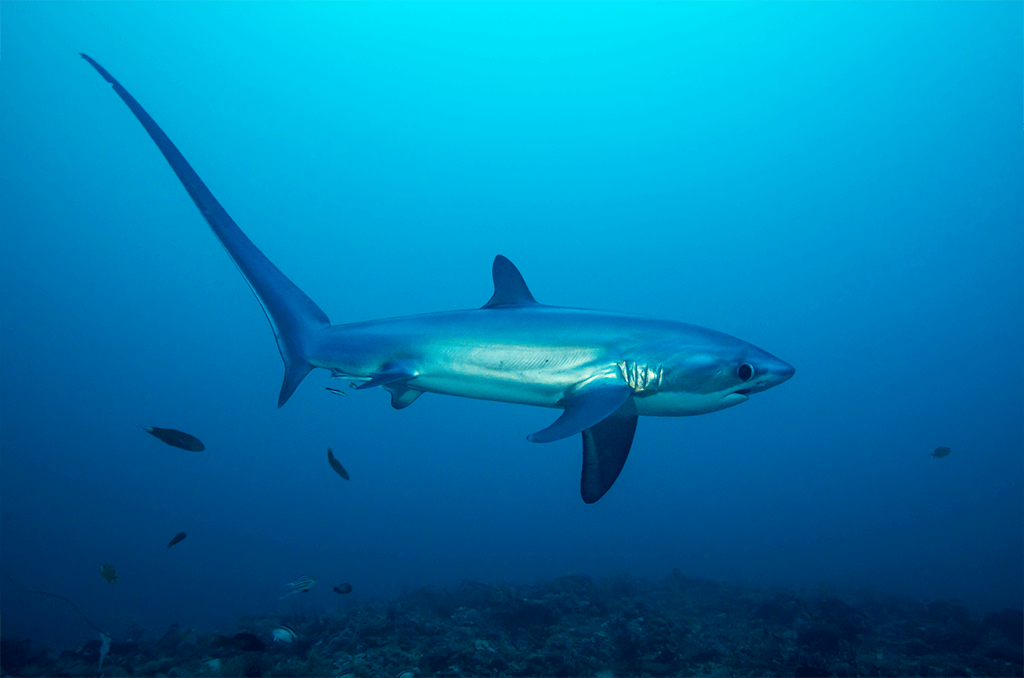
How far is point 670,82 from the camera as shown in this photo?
1751 inches

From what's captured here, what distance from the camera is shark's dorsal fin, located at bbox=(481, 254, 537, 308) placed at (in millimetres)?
3523

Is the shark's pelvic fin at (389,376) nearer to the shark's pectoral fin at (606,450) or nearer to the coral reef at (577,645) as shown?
the shark's pectoral fin at (606,450)

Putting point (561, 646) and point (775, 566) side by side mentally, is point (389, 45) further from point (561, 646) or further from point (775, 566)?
point (775, 566)

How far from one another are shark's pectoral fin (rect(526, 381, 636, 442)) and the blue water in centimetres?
2867

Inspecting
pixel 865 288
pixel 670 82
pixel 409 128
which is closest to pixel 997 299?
pixel 865 288

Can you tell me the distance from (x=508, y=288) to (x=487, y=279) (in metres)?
54.3

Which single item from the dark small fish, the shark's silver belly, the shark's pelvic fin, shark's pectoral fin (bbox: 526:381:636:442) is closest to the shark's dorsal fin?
the shark's silver belly

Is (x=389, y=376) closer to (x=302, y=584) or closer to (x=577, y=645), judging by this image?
(x=302, y=584)

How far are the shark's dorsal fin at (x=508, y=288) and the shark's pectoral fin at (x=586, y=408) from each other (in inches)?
38.4

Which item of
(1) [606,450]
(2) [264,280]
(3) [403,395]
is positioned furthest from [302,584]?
(1) [606,450]

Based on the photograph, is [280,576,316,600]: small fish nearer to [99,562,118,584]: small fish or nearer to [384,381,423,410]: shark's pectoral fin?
[99,562,118,584]: small fish

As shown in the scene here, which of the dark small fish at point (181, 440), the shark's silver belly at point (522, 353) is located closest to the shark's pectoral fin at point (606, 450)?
the shark's silver belly at point (522, 353)

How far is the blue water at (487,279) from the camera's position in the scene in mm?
34875

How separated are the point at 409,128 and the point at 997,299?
73.2 metres
